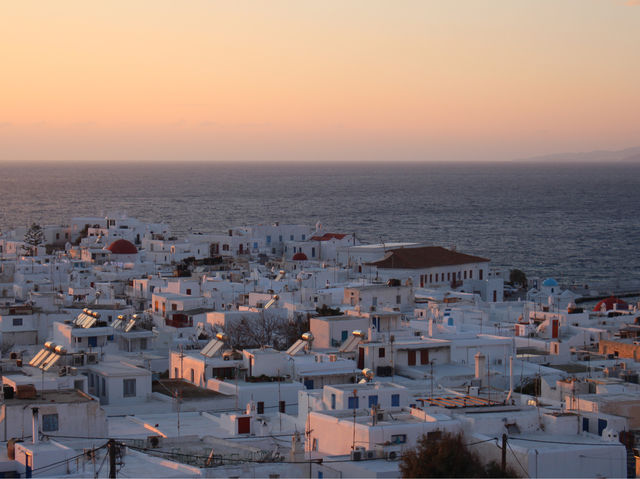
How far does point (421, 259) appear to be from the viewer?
56.1 meters

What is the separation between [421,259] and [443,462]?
139 feet

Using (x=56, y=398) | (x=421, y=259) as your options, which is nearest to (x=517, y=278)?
(x=421, y=259)

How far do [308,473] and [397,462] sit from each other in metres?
1.11

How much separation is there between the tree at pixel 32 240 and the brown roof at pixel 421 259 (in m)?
16.0

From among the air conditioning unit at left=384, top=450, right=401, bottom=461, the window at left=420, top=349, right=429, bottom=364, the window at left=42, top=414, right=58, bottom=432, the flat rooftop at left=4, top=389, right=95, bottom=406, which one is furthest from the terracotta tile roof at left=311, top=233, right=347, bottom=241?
the air conditioning unit at left=384, top=450, right=401, bottom=461

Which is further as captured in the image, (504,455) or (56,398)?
(56,398)

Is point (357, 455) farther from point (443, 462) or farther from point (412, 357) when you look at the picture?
point (412, 357)

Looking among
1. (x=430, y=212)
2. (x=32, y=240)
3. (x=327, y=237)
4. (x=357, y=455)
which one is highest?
(x=357, y=455)

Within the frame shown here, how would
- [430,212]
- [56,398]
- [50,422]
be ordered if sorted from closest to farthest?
[50,422], [56,398], [430,212]

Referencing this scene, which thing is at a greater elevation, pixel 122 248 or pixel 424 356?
pixel 424 356

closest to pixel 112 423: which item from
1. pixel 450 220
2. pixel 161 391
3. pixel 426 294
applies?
pixel 161 391

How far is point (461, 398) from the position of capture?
19.3 m

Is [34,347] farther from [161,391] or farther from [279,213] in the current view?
[279,213]

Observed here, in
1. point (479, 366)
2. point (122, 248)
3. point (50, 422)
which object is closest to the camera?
point (50, 422)
